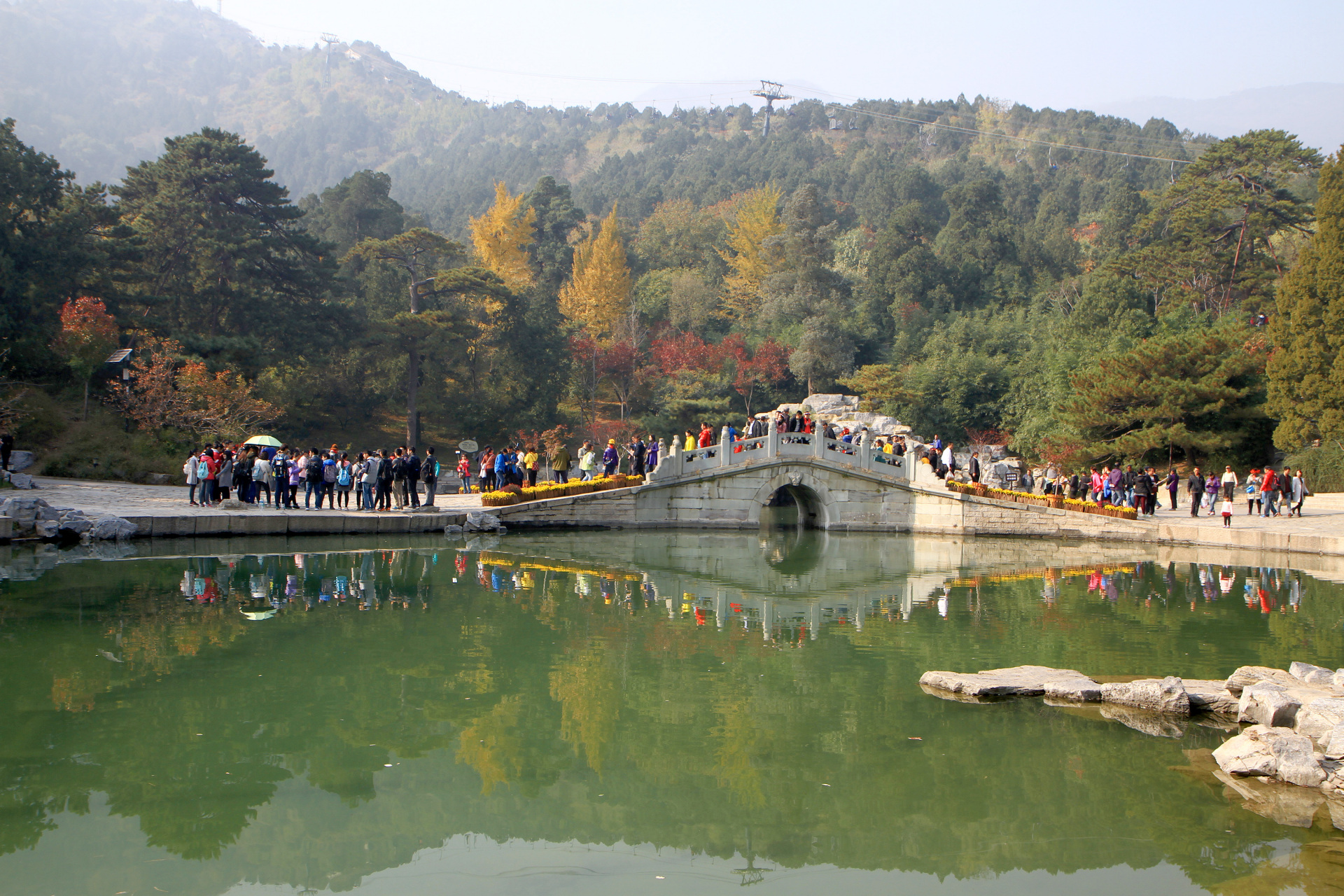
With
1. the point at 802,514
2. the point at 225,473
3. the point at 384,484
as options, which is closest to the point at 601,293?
the point at 802,514

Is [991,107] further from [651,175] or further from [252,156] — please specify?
[252,156]

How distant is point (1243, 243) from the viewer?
34750 millimetres

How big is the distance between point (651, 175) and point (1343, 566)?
72.4 meters

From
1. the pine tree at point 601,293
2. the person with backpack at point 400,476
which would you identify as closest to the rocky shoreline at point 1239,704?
the person with backpack at point 400,476

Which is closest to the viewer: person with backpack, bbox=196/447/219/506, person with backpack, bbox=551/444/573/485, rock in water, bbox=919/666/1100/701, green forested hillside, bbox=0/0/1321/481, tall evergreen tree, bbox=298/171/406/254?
rock in water, bbox=919/666/1100/701

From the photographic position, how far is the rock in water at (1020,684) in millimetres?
8617

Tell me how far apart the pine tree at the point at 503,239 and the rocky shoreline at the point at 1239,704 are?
38.3m

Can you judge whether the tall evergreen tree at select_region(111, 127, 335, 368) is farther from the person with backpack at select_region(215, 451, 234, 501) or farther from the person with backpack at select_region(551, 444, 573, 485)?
the person with backpack at select_region(551, 444, 573, 485)

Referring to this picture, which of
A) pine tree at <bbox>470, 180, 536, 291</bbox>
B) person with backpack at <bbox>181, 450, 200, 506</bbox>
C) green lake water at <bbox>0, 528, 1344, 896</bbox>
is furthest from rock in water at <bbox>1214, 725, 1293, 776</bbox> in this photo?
pine tree at <bbox>470, 180, 536, 291</bbox>

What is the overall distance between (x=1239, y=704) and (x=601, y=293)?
125 ft

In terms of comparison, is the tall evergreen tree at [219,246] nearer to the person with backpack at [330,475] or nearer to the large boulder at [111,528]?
the person with backpack at [330,475]

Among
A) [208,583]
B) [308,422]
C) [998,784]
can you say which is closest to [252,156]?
[308,422]

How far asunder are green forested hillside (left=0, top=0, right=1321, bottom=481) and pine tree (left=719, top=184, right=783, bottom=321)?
185mm

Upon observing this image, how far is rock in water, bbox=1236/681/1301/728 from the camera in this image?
297 inches
